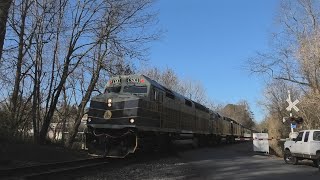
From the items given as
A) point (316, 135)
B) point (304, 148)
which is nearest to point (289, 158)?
point (304, 148)

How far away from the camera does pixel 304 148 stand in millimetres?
21172

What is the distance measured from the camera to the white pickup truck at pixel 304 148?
20.2m

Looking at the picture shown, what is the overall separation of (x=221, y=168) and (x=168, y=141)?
7.78 m

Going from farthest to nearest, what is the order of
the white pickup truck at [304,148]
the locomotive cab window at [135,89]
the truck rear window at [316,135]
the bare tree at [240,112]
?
the bare tree at [240,112]
the locomotive cab window at [135,89]
the truck rear window at [316,135]
the white pickup truck at [304,148]

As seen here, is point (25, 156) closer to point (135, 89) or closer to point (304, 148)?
point (135, 89)

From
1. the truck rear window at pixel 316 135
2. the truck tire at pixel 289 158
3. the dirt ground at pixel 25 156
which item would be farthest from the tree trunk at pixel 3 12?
the truck tire at pixel 289 158

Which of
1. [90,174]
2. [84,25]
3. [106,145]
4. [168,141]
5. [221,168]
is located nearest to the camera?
[90,174]

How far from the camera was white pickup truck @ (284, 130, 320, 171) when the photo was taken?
2021 cm

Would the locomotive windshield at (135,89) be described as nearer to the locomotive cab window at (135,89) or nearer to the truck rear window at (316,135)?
the locomotive cab window at (135,89)

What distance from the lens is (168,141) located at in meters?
25.6

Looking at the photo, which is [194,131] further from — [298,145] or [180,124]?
[298,145]

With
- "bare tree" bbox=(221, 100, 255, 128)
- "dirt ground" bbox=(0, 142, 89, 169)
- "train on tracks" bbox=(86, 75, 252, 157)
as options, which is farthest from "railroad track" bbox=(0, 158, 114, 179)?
"bare tree" bbox=(221, 100, 255, 128)

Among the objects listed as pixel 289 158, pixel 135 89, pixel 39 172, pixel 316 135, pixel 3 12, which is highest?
pixel 3 12

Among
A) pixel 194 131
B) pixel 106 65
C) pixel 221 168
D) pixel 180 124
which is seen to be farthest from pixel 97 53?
pixel 221 168
